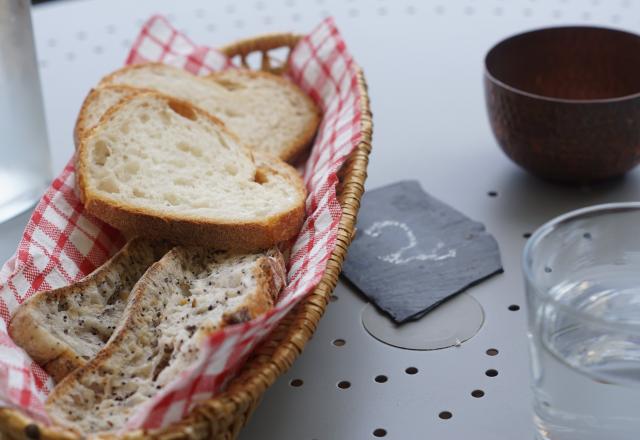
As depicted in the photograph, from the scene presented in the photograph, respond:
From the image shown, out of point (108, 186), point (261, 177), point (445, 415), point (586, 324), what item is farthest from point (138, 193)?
point (586, 324)

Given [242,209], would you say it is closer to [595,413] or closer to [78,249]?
[78,249]

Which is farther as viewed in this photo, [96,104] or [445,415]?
[96,104]

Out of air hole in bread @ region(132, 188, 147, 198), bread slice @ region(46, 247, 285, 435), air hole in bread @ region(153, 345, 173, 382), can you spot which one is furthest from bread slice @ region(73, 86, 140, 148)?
air hole in bread @ region(153, 345, 173, 382)

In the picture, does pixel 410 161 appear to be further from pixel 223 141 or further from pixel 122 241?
pixel 122 241

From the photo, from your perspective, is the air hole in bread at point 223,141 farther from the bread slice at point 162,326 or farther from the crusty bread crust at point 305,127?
the bread slice at point 162,326

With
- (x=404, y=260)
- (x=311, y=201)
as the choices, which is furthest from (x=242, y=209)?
(x=404, y=260)
